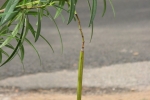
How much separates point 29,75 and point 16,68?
19 cm

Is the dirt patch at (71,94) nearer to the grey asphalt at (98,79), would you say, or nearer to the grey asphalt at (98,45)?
the grey asphalt at (98,79)

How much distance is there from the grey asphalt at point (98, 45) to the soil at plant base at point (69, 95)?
322 millimetres

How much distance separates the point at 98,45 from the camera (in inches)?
108

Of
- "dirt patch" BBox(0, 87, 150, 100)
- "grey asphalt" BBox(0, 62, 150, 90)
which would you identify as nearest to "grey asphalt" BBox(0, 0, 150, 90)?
"grey asphalt" BBox(0, 62, 150, 90)

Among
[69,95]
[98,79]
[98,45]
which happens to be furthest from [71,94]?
[98,45]

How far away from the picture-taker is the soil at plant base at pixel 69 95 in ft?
6.02

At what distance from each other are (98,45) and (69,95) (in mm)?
960

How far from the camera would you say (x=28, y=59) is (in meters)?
2.53

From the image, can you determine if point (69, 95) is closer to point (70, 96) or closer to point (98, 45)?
point (70, 96)

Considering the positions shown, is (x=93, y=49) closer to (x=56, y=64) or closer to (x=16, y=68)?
(x=56, y=64)

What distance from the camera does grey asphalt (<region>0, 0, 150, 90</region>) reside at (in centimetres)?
238

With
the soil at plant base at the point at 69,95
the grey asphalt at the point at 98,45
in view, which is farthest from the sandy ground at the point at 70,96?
the grey asphalt at the point at 98,45

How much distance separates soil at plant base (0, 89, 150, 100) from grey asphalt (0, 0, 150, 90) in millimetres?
322

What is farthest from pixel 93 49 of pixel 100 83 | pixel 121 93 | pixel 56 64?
pixel 121 93
